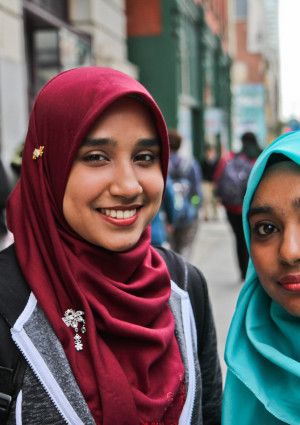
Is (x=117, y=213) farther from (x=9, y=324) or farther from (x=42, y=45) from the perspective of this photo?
(x=42, y=45)

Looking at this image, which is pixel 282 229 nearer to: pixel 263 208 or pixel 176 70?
pixel 263 208

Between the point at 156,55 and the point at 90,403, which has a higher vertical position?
the point at 156,55

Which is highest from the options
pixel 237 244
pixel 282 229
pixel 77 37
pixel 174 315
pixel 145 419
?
pixel 77 37

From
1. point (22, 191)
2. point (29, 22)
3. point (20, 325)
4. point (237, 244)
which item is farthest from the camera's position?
point (29, 22)

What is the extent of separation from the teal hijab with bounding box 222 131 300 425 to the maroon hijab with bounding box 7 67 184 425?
179 mm

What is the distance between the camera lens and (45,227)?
5.85 ft

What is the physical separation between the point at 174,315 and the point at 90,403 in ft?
1.32

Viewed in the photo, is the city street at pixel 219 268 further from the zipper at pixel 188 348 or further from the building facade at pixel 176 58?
the building facade at pixel 176 58

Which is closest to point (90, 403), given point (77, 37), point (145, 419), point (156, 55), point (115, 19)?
point (145, 419)

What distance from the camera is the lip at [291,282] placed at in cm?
170

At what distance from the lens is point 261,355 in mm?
1836

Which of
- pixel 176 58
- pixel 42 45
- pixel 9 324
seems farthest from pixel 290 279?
pixel 176 58

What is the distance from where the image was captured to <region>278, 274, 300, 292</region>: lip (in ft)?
5.58

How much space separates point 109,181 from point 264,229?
0.45 meters
